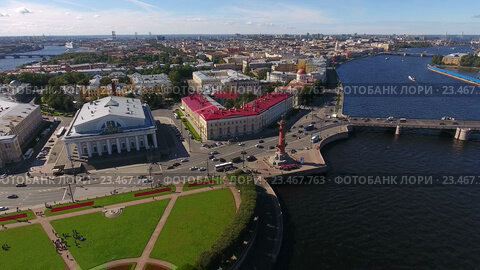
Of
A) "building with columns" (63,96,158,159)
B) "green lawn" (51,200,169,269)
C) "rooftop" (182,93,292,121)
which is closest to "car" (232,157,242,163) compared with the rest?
"rooftop" (182,93,292,121)

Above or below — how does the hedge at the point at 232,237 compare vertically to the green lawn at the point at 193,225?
above

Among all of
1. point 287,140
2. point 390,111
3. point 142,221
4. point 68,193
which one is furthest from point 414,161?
point 68,193

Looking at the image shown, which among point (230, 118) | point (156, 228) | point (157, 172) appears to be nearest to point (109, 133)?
point (157, 172)

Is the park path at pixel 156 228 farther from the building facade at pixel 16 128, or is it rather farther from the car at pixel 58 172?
the building facade at pixel 16 128

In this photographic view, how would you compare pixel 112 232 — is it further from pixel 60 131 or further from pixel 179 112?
pixel 179 112

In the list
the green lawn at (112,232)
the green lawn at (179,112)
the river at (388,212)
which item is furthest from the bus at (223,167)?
the green lawn at (179,112)

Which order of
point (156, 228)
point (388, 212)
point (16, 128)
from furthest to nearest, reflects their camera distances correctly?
point (16, 128)
point (388, 212)
point (156, 228)

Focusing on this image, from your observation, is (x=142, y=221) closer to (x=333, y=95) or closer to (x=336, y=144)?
(x=336, y=144)
